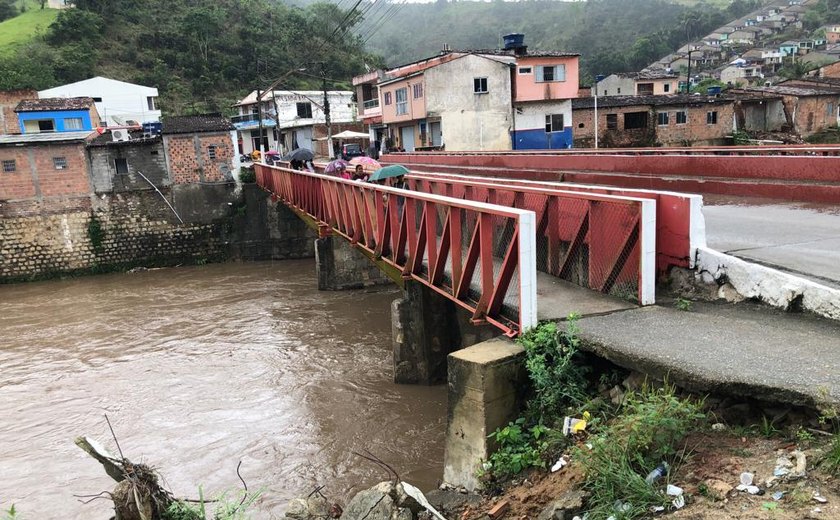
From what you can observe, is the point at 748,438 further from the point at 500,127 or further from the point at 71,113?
the point at 71,113

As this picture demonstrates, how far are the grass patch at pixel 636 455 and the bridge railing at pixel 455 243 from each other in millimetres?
1582

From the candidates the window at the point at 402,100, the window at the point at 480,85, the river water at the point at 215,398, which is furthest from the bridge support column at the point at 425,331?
the window at the point at 402,100

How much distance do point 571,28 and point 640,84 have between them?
211 ft

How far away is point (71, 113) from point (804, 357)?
4454 cm

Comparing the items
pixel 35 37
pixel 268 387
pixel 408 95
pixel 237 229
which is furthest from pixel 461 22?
pixel 268 387

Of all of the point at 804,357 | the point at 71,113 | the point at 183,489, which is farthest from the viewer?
the point at 71,113

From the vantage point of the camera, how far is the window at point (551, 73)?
36156 mm

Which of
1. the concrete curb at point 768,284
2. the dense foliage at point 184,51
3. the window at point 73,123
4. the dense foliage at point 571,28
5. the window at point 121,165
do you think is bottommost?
the concrete curb at point 768,284

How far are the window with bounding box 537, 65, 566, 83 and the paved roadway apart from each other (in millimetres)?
26908

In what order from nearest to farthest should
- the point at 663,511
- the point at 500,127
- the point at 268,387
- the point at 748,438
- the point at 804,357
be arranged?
the point at 663,511 → the point at 748,438 → the point at 804,357 → the point at 268,387 → the point at 500,127

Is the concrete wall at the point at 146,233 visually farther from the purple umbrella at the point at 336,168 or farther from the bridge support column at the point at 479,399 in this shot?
the bridge support column at the point at 479,399

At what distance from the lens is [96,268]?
2583 centimetres

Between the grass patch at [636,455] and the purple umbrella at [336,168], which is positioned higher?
the purple umbrella at [336,168]

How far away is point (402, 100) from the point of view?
124 feet
